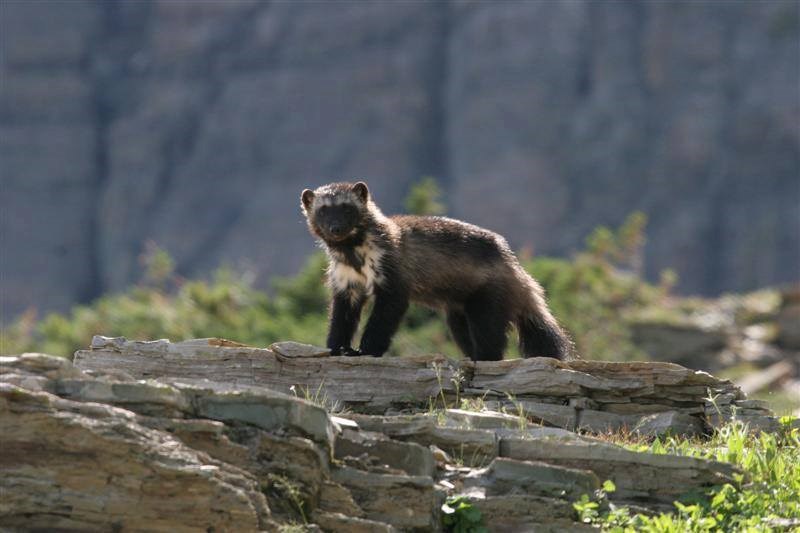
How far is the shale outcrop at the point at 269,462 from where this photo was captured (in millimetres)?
6141

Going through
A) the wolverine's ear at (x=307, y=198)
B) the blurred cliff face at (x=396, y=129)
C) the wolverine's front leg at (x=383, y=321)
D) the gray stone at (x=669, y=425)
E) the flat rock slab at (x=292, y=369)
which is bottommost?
the gray stone at (x=669, y=425)

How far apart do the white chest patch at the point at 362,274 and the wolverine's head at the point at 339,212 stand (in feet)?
0.62

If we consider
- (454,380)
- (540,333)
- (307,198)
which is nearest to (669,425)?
(454,380)

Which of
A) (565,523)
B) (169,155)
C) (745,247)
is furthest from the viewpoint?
(169,155)

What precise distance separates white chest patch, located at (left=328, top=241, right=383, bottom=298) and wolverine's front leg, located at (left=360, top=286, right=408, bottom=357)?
131 mm

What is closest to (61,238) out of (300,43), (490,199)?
(300,43)

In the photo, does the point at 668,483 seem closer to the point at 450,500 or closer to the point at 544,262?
the point at 450,500

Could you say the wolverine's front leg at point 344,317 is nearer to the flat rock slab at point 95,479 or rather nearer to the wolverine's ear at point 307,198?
the wolverine's ear at point 307,198

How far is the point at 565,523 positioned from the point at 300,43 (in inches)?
1848

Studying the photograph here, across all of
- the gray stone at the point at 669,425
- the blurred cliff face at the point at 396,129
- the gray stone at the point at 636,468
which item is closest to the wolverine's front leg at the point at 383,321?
the gray stone at the point at 669,425

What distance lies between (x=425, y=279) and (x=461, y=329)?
2.53 feet

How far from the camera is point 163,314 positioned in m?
23.0

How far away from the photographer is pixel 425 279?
1051cm

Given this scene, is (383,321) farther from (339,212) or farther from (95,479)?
(95,479)
